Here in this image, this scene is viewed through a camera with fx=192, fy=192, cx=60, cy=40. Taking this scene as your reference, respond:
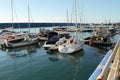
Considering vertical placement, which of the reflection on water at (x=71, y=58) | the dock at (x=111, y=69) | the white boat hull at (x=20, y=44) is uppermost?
the dock at (x=111, y=69)

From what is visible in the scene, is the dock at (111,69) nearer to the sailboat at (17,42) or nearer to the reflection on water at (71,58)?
the reflection on water at (71,58)

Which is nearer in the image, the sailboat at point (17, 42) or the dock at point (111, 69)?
the dock at point (111, 69)

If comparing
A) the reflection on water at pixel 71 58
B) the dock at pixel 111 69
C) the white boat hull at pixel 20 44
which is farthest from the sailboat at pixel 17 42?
the dock at pixel 111 69

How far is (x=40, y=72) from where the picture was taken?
70.6 ft

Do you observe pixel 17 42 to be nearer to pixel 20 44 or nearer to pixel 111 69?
pixel 20 44

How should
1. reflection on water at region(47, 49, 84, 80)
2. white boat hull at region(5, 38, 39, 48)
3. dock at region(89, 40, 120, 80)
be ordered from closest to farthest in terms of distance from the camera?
dock at region(89, 40, 120, 80) → reflection on water at region(47, 49, 84, 80) → white boat hull at region(5, 38, 39, 48)

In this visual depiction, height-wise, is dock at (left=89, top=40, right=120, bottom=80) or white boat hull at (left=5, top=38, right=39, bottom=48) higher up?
dock at (left=89, top=40, right=120, bottom=80)

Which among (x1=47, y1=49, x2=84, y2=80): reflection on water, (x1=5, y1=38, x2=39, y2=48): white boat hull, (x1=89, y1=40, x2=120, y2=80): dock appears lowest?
(x1=47, y1=49, x2=84, y2=80): reflection on water

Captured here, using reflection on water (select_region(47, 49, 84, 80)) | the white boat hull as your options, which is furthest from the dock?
the white boat hull

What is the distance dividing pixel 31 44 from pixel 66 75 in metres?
27.9

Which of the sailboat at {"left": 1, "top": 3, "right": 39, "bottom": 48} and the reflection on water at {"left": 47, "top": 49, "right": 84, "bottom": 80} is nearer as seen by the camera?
the reflection on water at {"left": 47, "top": 49, "right": 84, "bottom": 80}

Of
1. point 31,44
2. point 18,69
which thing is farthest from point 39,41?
point 18,69

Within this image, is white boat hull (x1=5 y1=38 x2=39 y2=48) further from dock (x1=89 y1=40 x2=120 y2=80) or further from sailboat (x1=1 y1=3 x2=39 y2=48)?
dock (x1=89 y1=40 x2=120 y2=80)

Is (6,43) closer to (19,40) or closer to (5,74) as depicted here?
(19,40)
